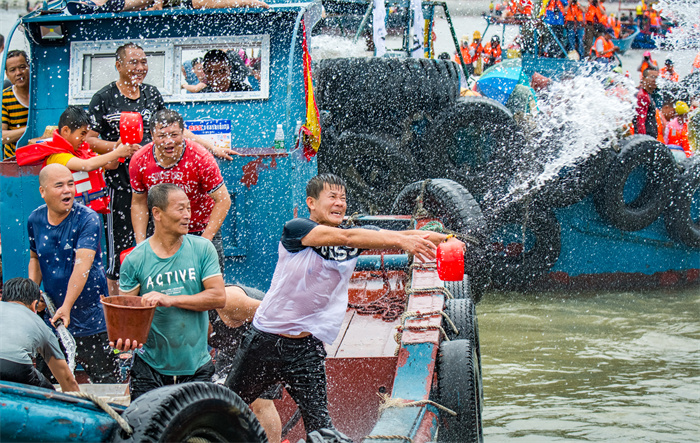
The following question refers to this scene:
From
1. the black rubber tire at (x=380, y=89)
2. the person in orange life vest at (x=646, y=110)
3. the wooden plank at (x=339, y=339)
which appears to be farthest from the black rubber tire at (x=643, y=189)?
the wooden plank at (x=339, y=339)

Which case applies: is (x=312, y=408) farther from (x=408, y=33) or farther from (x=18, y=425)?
(x=408, y=33)

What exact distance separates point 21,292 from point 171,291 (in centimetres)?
84

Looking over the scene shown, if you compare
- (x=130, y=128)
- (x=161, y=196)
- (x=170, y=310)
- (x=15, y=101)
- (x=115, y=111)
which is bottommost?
(x=170, y=310)

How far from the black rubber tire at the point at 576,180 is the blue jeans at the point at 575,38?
17.0 ft

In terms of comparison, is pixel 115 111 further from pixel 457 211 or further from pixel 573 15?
pixel 573 15

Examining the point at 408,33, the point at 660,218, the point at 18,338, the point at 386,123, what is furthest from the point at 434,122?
the point at 18,338

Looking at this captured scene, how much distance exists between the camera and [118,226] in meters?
5.26

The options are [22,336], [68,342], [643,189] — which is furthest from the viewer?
[643,189]

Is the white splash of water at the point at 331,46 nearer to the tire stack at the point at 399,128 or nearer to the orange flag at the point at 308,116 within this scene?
the tire stack at the point at 399,128

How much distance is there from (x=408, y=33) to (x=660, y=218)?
435cm

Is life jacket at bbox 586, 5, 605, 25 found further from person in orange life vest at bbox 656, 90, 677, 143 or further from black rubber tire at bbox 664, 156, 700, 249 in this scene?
black rubber tire at bbox 664, 156, 700, 249

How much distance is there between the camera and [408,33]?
1029 cm

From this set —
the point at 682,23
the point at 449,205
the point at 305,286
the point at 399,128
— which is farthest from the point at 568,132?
the point at 682,23

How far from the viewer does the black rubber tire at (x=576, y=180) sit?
948 centimetres
